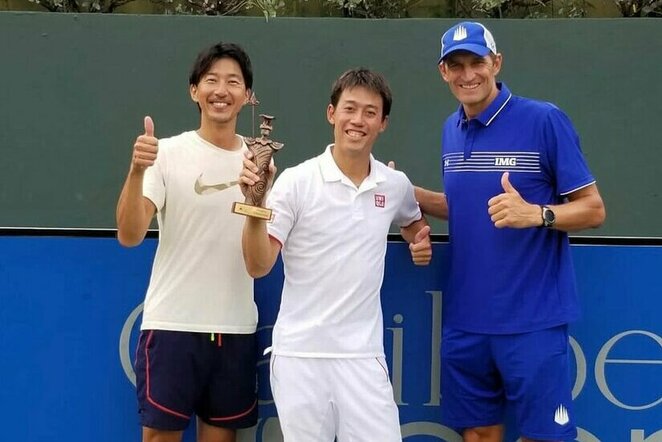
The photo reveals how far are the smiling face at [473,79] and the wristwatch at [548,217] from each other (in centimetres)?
39

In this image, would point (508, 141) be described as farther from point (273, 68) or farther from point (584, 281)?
point (273, 68)

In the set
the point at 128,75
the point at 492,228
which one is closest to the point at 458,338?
the point at 492,228

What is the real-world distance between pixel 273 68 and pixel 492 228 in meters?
2.23

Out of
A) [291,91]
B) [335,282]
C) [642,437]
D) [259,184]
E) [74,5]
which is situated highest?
[74,5]

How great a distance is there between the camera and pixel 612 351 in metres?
2.68

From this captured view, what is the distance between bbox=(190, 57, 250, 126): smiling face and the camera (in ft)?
7.97

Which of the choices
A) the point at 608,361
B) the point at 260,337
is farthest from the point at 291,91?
the point at 608,361

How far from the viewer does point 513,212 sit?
2.18 meters

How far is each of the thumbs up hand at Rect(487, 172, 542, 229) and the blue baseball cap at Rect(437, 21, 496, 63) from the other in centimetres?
48

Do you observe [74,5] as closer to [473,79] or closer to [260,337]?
[260,337]

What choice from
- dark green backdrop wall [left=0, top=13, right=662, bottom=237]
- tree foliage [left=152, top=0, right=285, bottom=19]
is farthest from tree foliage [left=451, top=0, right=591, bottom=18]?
tree foliage [left=152, top=0, right=285, bottom=19]

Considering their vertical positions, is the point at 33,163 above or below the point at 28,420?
above

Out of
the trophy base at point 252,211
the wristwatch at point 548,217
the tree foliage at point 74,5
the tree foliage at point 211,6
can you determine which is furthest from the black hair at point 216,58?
the tree foliage at point 74,5

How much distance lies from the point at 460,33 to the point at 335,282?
2.86 ft
